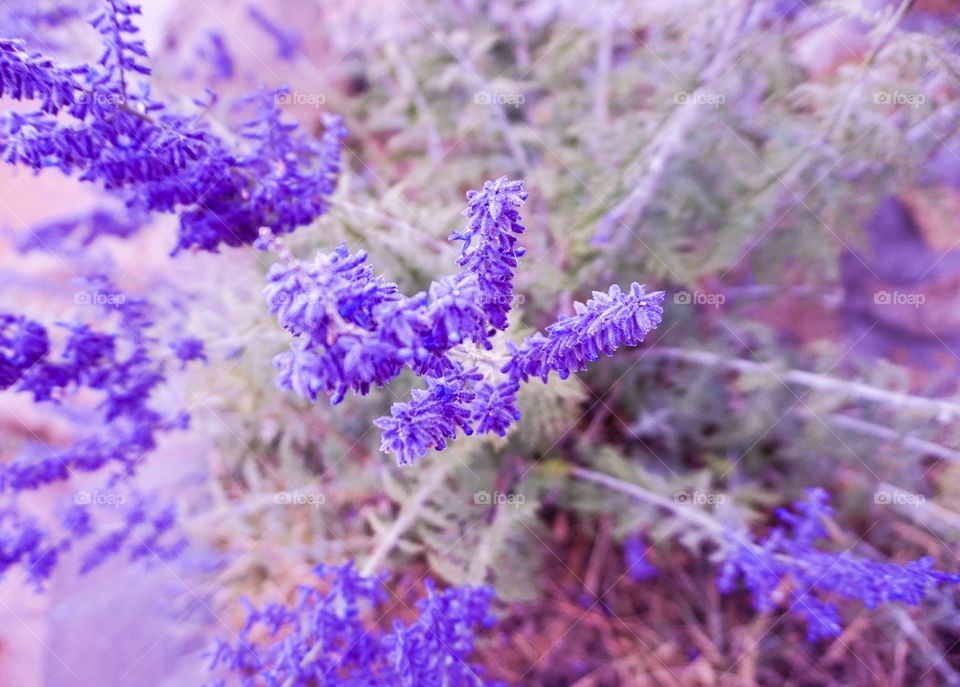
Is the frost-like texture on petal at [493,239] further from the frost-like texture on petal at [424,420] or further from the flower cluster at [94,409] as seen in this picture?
the flower cluster at [94,409]

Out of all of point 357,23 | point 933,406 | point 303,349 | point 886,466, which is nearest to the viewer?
point 303,349

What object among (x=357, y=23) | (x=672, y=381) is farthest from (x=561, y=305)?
(x=357, y=23)

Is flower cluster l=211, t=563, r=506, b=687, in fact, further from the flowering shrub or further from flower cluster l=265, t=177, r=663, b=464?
flower cluster l=265, t=177, r=663, b=464

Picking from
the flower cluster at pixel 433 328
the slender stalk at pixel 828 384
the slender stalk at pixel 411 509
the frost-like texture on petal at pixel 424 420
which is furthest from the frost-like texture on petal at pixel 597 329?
the slender stalk at pixel 828 384

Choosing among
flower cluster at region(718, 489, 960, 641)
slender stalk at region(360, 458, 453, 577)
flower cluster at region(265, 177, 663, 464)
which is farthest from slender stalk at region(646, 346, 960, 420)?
flower cluster at region(265, 177, 663, 464)

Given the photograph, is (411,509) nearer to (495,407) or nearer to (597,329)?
(495,407)

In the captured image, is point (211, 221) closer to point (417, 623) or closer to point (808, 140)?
point (417, 623)
